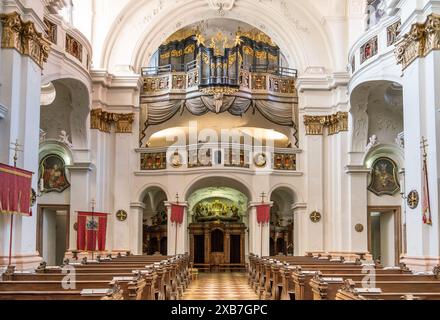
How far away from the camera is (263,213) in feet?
75.7

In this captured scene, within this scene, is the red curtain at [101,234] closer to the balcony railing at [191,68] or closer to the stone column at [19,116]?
the stone column at [19,116]

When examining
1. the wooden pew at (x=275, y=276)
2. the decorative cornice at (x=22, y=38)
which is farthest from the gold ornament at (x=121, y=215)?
the decorative cornice at (x=22, y=38)

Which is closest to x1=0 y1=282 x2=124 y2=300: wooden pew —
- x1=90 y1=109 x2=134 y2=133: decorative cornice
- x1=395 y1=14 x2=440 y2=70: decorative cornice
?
x1=395 y1=14 x2=440 y2=70: decorative cornice

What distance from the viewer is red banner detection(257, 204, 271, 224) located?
2302cm

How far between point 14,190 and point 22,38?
3603mm

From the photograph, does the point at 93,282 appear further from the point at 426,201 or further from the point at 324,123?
the point at 324,123

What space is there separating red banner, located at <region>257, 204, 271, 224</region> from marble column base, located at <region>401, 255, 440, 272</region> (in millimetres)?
10833

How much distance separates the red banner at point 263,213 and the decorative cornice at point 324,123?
10.6 feet

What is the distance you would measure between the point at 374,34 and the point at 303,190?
26.0 feet

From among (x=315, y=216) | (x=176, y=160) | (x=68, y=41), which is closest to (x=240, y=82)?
(x=176, y=160)

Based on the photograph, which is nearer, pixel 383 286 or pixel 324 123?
pixel 383 286

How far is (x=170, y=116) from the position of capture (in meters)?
24.8

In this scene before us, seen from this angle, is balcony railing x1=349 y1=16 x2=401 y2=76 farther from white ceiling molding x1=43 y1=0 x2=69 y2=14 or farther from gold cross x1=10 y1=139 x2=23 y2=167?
gold cross x1=10 y1=139 x2=23 y2=167

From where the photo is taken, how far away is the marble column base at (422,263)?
11.6 m
